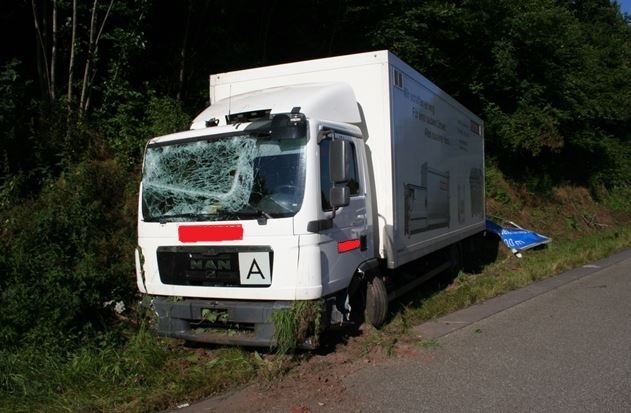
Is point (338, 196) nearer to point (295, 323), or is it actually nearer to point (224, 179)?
point (224, 179)

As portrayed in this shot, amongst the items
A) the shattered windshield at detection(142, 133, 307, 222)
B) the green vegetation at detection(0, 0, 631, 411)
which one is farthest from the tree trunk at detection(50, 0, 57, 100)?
the shattered windshield at detection(142, 133, 307, 222)

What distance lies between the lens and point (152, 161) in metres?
6.11

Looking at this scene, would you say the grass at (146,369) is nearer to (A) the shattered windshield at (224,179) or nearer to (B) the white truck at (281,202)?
(B) the white truck at (281,202)

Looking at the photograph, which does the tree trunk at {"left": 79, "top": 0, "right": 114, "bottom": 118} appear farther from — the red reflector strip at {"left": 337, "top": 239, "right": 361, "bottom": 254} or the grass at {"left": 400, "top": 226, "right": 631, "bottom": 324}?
the grass at {"left": 400, "top": 226, "right": 631, "bottom": 324}

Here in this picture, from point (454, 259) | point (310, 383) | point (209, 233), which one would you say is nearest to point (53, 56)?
point (209, 233)

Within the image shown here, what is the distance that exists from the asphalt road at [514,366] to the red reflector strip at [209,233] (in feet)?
5.42

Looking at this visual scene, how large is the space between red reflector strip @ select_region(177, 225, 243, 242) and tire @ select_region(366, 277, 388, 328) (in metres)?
1.79

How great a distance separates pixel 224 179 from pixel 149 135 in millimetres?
4641

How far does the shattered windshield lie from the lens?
17.7 feet

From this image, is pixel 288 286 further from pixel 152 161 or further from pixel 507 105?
pixel 507 105

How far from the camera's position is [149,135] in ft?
32.1

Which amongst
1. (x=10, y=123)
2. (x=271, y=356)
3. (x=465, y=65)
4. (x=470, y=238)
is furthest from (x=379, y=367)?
(x=465, y=65)

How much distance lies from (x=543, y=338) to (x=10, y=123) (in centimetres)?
762

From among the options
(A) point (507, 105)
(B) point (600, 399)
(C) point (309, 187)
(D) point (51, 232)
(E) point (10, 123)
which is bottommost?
(B) point (600, 399)
